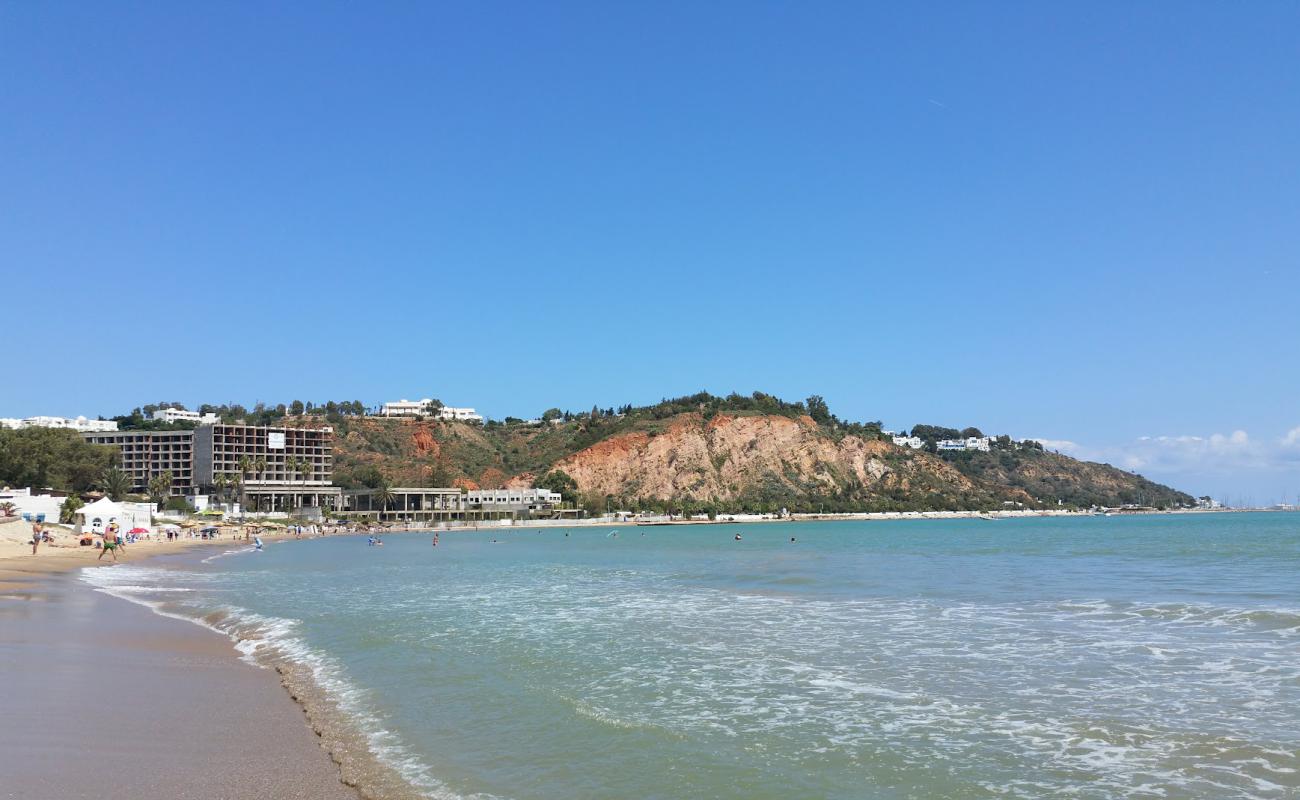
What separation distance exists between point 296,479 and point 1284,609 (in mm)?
138847

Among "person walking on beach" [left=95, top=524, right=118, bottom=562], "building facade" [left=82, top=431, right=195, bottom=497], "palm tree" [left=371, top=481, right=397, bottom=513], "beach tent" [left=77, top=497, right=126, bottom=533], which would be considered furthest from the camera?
"building facade" [left=82, top=431, right=195, bottom=497]

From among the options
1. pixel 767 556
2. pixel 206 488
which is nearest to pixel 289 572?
pixel 767 556

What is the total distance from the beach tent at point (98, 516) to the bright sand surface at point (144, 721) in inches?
1841

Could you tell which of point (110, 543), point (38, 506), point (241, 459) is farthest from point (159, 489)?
point (110, 543)

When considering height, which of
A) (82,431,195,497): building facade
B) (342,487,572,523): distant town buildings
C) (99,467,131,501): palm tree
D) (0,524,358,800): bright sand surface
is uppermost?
(82,431,195,497): building facade

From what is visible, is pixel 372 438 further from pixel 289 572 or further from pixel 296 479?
pixel 289 572

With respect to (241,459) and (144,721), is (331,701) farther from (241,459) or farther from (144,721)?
(241,459)

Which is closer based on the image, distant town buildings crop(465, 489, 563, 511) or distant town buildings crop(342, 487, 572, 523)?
distant town buildings crop(342, 487, 572, 523)

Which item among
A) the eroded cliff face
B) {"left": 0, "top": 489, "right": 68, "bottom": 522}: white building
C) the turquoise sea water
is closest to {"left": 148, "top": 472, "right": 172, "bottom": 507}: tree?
{"left": 0, "top": 489, "right": 68, "bottom": 522}: white building

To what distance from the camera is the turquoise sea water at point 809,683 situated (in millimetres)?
8805

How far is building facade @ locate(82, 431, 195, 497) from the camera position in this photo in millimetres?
139375

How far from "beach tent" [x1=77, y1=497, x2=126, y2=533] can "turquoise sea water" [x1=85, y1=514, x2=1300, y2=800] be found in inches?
1422

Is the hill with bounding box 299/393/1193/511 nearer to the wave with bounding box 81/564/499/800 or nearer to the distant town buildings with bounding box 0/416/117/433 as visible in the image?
the distant town buildings with bounding box 0/416/117/433

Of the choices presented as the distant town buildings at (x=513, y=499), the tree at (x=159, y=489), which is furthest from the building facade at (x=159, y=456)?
the distant town buildings at (x=513, y=499)
